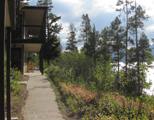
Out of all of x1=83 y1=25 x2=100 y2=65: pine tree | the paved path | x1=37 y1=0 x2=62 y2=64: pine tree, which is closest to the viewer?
the paved path

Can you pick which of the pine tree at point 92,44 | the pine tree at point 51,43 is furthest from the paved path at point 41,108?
the pine tree at point 92,44

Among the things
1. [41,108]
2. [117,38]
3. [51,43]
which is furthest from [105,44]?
[41,108]

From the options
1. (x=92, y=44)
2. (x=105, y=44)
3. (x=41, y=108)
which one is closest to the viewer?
(x=41, y=108)

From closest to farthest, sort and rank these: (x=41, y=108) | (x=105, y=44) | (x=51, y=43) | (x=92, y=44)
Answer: (x=41, y=108) → (x=51, y=43) → (x=92, y=44) → (x=105, y=44)

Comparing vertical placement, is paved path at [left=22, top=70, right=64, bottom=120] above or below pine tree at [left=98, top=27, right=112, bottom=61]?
below

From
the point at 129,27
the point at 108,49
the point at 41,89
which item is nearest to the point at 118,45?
the point at 108,49

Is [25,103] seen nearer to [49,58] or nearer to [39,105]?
[39,105]

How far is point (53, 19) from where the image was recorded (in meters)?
29.4

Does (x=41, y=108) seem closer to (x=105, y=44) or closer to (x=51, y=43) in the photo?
(x=51, y=43)

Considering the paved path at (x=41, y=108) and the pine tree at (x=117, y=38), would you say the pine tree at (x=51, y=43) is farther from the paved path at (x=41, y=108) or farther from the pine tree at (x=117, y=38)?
the paved path at (x=41, y=108)


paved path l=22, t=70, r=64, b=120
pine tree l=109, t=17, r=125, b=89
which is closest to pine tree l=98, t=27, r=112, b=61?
pine tree l=109, t=17, r=125, b=89

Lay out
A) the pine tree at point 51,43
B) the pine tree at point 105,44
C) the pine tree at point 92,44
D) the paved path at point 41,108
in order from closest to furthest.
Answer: the paved path at point 41,108
the pine tree at point 51,43
the pine tree at point 92,44
the pine tree at point 105,44

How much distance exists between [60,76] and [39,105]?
5.74 meters

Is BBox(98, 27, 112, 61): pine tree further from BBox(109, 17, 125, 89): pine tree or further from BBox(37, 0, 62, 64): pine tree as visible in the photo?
BBox(37, 0, 62, 64): pine tree
